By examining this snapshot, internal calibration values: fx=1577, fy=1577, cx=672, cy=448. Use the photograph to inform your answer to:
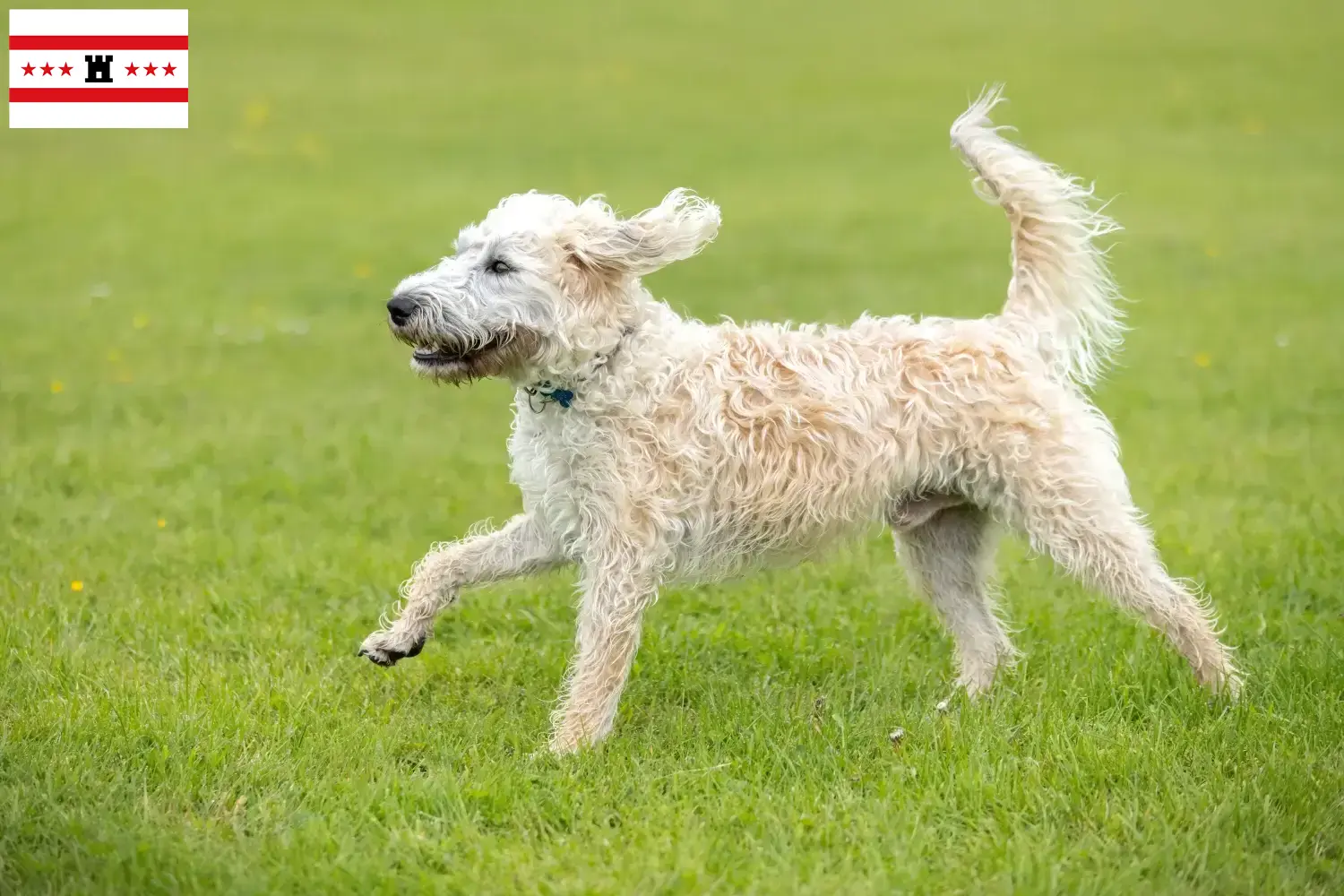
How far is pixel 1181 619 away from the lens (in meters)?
5.80

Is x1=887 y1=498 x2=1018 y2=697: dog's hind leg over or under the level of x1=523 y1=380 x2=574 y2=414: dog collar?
under

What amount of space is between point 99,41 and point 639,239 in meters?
10.5

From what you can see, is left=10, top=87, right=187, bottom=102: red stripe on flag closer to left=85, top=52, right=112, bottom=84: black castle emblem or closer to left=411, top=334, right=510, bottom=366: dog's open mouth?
left=85, top=52, right=112, bottom=84: black castle emblem

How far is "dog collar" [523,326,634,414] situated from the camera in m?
5.60

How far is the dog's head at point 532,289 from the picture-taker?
542cm

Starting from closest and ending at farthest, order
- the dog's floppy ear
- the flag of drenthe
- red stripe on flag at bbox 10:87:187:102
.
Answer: the dog's floppy ear, the flag of drenthe, red stripe on flag at bbox 10:87:187:102

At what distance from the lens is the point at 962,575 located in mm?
6320

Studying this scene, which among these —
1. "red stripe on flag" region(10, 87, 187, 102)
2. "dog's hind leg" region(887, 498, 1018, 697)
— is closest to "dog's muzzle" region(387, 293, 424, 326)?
"dog's hind leg" region(887, 498, 1018, 697)

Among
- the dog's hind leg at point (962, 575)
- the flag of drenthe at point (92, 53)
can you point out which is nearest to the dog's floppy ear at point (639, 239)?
the dog's hind leg at point (962, 575)

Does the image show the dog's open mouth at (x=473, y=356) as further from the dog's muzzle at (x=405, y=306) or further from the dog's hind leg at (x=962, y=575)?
the dog's hind leg at (x=962, y=575)

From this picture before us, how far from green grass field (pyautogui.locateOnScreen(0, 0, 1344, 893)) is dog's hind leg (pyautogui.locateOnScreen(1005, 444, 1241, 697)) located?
0.54ft

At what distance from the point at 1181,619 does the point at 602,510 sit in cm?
217

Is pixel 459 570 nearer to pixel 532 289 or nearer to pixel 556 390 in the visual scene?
pixel 556 390

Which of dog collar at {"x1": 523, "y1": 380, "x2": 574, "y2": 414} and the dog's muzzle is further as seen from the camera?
dog collar at {"x1": 523, "y1": 380, "x2": 574, "y2": 414}
